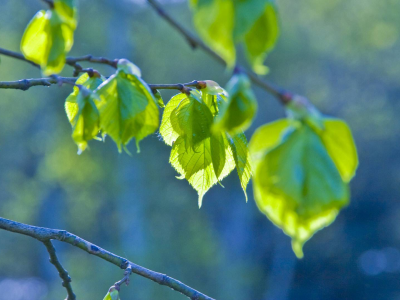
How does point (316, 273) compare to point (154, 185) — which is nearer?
point (316, 273)

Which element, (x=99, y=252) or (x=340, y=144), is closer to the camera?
(x=340, y=144)

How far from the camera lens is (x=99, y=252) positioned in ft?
2.72

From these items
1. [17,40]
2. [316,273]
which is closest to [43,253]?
[17,40]

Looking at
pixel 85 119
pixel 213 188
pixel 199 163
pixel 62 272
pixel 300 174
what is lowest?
pixel 213 188

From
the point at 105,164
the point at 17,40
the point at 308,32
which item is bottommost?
the point at 105,164

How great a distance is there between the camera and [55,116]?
15.7 meters

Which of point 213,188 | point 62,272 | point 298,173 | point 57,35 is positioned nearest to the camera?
point 298,173

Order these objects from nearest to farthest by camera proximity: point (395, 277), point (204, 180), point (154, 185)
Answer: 1. point (204, 180)
2. point (395, 277)
3. point (154, 185)

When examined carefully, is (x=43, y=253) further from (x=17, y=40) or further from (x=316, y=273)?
(x=316, y=273)

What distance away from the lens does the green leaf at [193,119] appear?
76 centimetres

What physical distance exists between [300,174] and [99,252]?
0.48 metres

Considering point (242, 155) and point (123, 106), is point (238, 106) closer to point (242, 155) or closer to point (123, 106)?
point (123, 106)

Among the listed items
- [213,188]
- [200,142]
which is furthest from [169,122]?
[213,188]

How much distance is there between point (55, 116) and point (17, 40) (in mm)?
2285
